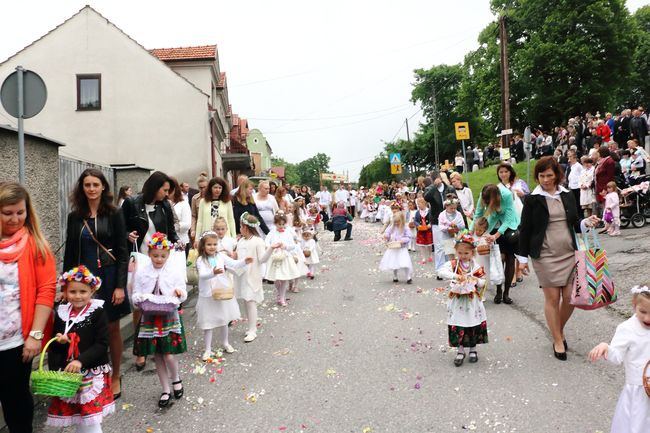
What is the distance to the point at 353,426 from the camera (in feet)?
13.2

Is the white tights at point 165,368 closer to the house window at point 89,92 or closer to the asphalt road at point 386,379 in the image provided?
the asphalt road at point 386,379

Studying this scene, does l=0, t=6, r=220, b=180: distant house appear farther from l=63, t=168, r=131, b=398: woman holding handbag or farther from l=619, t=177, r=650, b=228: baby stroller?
l=63, t=168, r=131, b=398: woman holding handbag

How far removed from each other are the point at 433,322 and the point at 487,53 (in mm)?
38086

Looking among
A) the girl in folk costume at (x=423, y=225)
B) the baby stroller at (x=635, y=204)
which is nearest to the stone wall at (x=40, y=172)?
the girl in folk costume at (x=423, y=225)

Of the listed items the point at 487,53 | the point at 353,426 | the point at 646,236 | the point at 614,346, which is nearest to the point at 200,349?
the point at 353,426

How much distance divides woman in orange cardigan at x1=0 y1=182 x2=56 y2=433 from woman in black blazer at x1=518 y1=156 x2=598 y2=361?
482cm

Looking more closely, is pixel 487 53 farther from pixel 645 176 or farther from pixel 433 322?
pixel 433 322

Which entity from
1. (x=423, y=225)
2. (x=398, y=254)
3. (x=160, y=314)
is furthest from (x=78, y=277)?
(x=423, y=225)

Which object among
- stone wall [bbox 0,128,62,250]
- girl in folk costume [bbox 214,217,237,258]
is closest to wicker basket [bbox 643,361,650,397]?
girl in folk costume [bbox 214,217,237,258]

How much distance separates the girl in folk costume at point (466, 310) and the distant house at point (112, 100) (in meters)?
20.2

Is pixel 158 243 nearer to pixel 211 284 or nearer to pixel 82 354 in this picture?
pixel 82 354

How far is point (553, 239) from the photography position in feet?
18.5

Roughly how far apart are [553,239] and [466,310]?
127 cm

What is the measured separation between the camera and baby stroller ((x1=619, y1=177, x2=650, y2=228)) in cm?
1312
